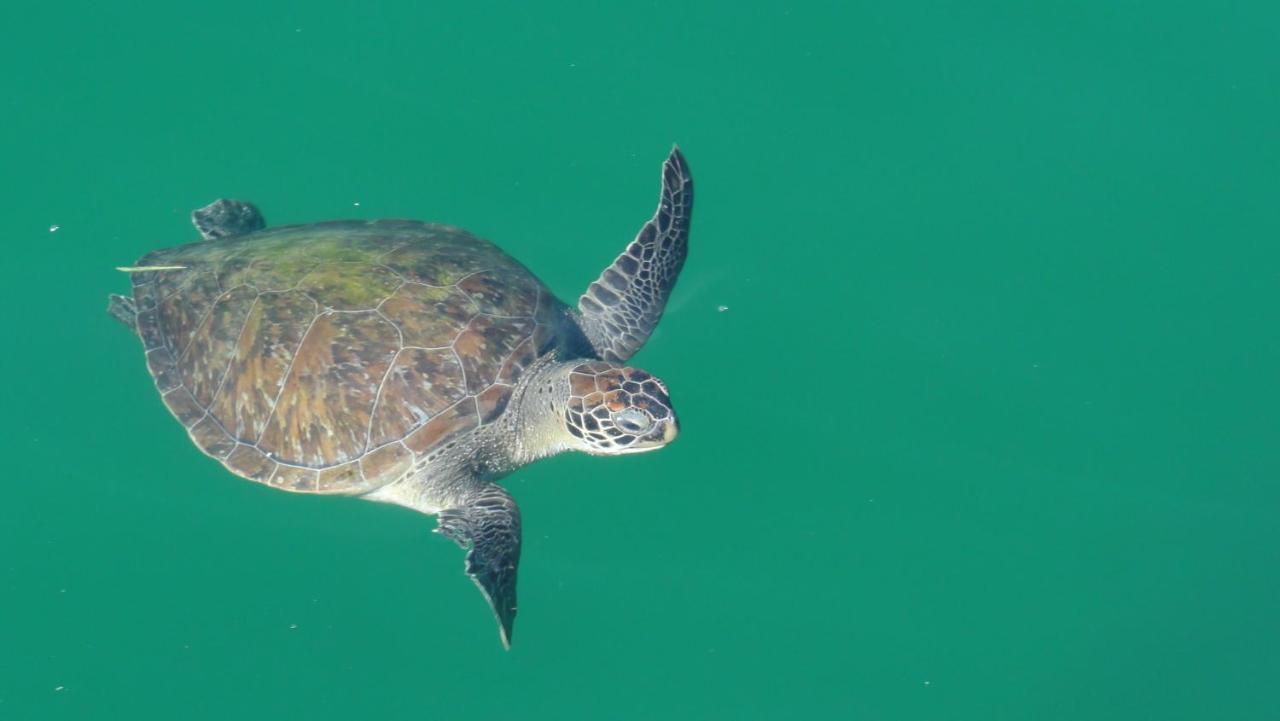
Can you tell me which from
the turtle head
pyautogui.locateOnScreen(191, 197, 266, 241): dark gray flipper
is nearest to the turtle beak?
the turtle head

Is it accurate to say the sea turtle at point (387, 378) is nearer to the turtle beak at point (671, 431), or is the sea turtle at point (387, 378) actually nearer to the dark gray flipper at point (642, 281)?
the turtle beak at point (671, 431)

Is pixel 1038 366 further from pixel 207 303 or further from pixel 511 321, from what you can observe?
pixel 207 303

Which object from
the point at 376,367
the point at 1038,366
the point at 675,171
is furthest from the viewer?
the point at 1038,366

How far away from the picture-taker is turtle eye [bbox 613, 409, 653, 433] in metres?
3.72

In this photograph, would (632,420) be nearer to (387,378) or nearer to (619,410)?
(619,410)

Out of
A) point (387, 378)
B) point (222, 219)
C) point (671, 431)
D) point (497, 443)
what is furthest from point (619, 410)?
point (222, 219)

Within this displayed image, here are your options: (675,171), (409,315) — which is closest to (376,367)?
(409,315)

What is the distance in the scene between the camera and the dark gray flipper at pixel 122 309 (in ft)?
14.6

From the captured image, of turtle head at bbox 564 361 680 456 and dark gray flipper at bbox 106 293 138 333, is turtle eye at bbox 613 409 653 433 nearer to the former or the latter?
turtle head at bbox 564 361 680 456

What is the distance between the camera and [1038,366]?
519 centimetres

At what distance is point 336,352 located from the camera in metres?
3.81

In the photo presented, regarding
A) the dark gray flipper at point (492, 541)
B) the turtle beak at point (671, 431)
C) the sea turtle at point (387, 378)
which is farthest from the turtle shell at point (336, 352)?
the turtle beak at point (671, 431)

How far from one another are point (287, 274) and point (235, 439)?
0.80m

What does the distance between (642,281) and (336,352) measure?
1.64 metres
